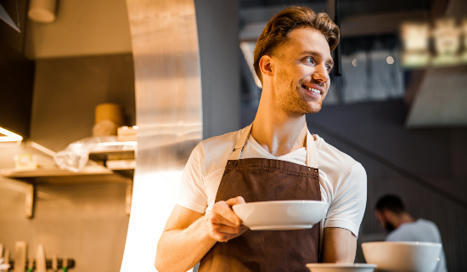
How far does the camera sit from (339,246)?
1310 mm

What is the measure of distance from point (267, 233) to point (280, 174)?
0.18 metres

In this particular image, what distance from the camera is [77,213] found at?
2346 millimetres

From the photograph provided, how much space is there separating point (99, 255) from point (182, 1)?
4.56 feet

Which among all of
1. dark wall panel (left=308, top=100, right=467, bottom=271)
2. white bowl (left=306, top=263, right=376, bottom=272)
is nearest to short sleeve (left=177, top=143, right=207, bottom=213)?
white bowl (left=306, top=263, right=376, bottom=272)

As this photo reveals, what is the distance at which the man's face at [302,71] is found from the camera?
53.6 inches

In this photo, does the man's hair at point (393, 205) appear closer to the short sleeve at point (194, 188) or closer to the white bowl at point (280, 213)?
the short sleeve at point (194, 188)

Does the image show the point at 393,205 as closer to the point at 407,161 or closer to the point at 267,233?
the point at 267,233

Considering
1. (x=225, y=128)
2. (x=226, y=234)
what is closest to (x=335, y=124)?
(x=225, y=128)

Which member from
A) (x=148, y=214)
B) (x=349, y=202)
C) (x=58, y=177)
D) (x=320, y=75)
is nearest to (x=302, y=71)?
(x=320, y=75)

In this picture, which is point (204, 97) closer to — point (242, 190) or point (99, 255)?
point (242, 190)

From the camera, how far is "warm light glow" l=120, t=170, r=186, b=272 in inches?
66.6

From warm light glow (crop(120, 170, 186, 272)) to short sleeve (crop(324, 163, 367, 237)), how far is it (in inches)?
26.2

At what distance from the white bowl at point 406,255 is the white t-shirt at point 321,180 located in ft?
1.25

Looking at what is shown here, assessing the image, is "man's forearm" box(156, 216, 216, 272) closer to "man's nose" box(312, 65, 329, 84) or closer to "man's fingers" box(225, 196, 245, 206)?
"man's fingers" box(225, 196, 245, 206)
